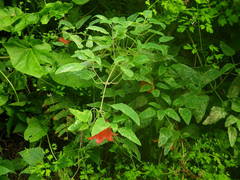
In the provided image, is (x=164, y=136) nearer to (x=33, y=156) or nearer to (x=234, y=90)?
(x=234, y=90)

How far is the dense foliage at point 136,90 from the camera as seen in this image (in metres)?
1.23

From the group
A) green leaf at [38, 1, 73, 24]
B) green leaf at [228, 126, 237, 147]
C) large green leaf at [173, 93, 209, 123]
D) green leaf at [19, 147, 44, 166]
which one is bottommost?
green leaf at [19, 147, 44, 166]

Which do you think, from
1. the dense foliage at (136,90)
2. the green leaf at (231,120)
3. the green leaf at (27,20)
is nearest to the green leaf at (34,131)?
the dense foliage at (136,90)

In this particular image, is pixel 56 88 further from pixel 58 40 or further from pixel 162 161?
pixel 162 161

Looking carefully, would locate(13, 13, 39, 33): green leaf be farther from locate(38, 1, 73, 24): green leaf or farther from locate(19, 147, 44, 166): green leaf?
locate(19, 147, 44, 166): green leaf

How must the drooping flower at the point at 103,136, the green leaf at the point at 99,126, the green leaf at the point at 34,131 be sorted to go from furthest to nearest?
the green leaf at the point at 34,131, the drooping flower at the point at 103,136, the green leaf at the point at 99,126

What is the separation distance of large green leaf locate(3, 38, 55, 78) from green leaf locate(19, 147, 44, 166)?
0.37 metres

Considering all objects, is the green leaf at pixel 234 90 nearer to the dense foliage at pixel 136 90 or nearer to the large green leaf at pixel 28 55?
the dense foliage at pixel 136 90

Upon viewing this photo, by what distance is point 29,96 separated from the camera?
1.69 m

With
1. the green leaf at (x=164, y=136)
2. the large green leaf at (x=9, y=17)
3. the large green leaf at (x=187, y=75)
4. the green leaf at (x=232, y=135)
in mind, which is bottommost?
the green leaf at (x=232, y=135)

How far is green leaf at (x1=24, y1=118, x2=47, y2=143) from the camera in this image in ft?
4.97

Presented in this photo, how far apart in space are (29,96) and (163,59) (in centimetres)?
76

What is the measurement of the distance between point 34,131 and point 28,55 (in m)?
0.42

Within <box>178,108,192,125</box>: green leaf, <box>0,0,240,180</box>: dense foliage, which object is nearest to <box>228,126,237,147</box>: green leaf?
<box>0,0,240,180</box>: dense foliage
